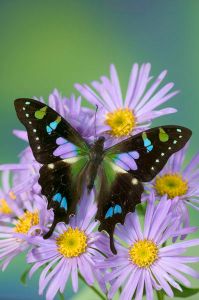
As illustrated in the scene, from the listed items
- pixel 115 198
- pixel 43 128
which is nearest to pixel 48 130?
pixel 43 128

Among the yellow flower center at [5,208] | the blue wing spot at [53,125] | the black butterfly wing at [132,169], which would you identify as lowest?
the yellow flower center at [5,208]

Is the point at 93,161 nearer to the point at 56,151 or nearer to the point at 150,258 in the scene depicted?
the point at 56,151

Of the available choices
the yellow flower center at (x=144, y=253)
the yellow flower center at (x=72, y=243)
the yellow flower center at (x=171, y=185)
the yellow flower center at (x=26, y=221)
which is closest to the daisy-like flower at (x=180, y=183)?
the yellow flower center at (x=171, y=185)

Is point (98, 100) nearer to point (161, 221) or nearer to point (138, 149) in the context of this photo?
point (138, 149)

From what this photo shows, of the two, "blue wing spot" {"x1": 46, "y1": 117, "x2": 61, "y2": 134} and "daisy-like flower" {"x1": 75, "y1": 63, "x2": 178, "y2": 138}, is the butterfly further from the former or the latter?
"daisy-like flower" {"x1": 75, "y1": 63, "x2": 178, "y2": 138}

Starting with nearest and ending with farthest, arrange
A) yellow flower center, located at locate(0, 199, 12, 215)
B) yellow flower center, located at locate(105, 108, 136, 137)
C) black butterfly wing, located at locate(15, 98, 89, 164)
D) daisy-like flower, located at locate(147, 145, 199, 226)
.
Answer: black butterfly wing, located at locate(15, 98, 89, 164) → daisy-like flower, located at locate(147, 145, 199, 226) → yellow flower center, located at locate(105, 108, 136, 137) → yellow flower center, located at locate(0, 199, 12, 215)

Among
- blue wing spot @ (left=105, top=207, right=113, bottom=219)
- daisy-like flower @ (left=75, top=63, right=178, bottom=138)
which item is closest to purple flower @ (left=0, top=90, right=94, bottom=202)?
daisy-like flower @ (left=75, top=63, right=178, bottom=138)

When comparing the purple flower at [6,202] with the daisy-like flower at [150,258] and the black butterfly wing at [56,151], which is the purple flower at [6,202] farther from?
the daisy-like flower at [150,258]
